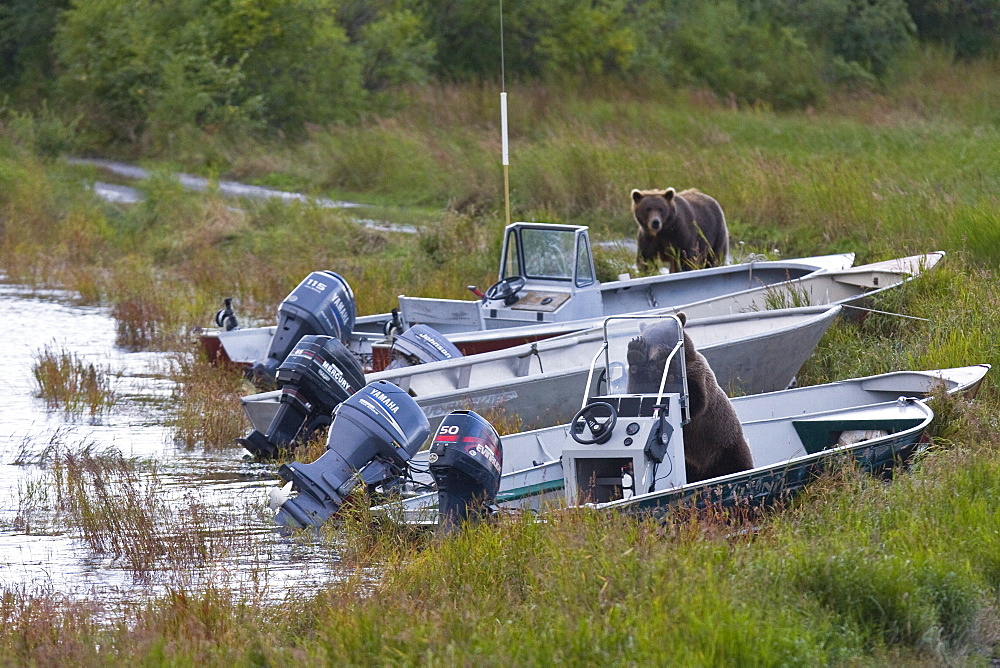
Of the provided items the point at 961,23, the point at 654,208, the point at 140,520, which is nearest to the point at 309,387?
the point at 140,520

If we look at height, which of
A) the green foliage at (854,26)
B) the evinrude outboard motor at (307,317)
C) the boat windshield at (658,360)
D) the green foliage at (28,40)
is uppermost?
the green foliage at (28,40)

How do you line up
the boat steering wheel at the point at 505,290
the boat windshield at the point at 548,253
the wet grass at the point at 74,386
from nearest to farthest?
the wet grass at the point at 74,386 → the boat windshield at the point at 548,253 → the boat steering wheel at the point at 505,290

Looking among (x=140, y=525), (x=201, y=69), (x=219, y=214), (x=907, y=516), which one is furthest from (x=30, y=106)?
(x=907, y=516)

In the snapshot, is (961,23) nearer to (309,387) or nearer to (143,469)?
(309,387)

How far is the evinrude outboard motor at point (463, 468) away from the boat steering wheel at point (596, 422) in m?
0.52

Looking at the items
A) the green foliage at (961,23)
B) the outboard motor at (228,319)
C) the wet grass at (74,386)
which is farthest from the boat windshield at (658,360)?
the green foliage at (961,23)

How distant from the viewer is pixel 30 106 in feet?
123

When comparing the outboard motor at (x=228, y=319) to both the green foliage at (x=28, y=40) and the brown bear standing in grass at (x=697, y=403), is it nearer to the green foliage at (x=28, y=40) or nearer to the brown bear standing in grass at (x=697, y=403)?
the brown bear standing in grass at (x=697, y=403)

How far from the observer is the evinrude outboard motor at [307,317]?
32.2ft

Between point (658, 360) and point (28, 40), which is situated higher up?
point (28, 40)

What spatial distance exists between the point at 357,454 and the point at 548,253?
4973mm

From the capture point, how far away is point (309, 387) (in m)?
8.17

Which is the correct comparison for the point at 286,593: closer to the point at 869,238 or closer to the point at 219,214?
the point at 869,238

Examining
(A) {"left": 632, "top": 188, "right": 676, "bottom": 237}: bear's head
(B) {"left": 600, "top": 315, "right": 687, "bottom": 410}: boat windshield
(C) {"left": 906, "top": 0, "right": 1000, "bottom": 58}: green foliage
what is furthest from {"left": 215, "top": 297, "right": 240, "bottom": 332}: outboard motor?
(C) {"left": 906, "top": 0, "right": 1000, "bottom": 58}: green foliage
